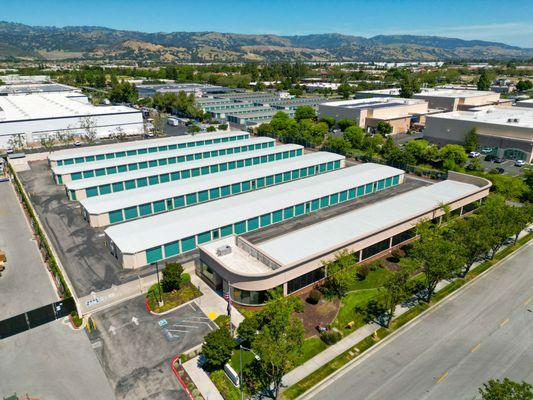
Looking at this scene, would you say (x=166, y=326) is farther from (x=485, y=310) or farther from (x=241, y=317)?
(x=485, y=310)

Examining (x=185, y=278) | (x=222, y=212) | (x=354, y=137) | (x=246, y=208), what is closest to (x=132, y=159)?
(x=222, y=212)

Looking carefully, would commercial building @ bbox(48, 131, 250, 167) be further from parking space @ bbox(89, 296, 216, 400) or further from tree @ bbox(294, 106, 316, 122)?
parking space @ bbox(89, 296, 216, 400)

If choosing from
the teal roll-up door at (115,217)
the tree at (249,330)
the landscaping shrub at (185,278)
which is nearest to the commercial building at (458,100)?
the teal roll-up door at (115,217)

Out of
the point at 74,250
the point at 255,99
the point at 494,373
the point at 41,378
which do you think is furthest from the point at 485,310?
the point at 255,99

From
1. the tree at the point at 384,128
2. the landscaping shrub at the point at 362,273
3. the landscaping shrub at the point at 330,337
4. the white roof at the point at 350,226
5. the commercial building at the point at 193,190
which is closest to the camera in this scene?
the landscaping shrub at the point at 330,337

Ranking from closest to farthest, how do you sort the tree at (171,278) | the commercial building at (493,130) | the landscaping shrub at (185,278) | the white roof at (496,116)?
the tree at (171,278) → the landscaping shrub at (185,278) → the commercial building at (493,130) → the white roof at (496,116)

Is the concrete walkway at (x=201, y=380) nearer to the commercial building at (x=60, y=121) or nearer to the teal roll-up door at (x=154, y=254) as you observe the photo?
the teal roll-up door at (x=154, y=254)
